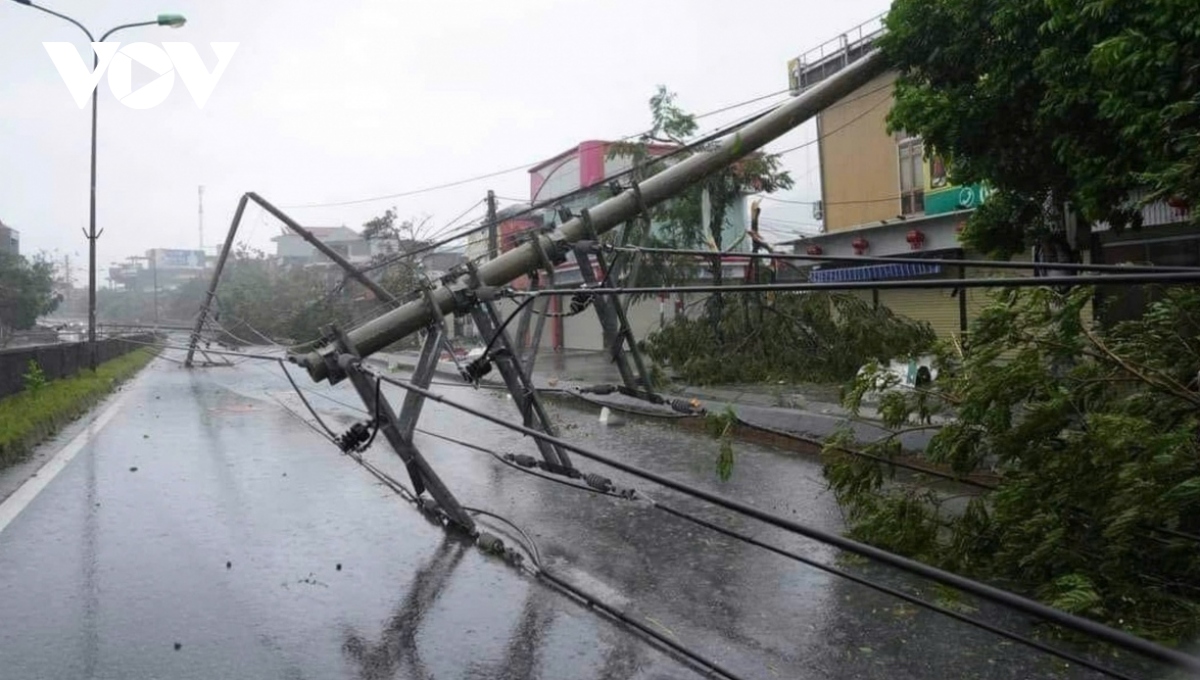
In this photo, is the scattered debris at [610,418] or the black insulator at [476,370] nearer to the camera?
the black insulator at [476,370]

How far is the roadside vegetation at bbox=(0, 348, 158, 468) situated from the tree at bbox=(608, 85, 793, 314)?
35.0 ft

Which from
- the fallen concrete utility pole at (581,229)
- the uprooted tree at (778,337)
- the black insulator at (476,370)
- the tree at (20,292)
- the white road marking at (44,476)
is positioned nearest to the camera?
the fallen concrete utility pole at (581,229)

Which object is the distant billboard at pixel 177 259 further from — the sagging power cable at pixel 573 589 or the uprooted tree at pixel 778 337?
the sagging power cable at pixel 573 589

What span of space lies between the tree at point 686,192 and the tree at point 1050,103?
9265mm

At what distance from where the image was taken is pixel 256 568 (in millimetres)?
6953

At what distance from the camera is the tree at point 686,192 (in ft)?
69.2

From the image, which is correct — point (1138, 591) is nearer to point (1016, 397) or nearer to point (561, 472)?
point (1016, 397)

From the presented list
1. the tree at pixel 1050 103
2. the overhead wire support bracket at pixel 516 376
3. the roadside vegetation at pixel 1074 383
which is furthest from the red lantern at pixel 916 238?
the overhead wire support bracket at pixel 516 376

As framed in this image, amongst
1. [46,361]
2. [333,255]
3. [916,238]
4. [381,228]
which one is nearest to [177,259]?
[381,228]

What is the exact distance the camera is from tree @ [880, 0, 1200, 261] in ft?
25.9

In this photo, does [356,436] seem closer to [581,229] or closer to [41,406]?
[581,229]

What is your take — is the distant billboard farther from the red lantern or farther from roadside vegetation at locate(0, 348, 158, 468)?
the red lantern

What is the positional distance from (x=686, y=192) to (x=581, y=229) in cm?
1149

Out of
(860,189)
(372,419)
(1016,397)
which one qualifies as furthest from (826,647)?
(860,189)
